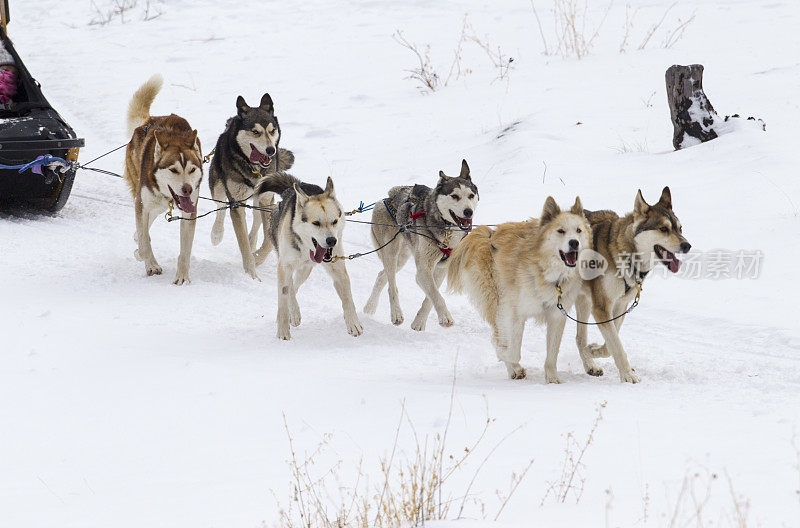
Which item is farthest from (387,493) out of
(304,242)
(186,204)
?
(186,204)

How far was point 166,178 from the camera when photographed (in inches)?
244

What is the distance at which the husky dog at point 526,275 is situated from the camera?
4.55 meters

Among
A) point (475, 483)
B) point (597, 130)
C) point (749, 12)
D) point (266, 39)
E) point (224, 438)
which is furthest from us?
point (266, 39)

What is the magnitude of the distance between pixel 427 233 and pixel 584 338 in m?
1.41

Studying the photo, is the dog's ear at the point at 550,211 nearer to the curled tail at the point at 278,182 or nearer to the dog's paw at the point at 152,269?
the curled tail at the point at 278,182

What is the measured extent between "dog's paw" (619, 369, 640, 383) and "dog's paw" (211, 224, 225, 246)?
12.6 feet

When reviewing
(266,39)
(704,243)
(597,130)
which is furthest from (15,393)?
(266,39)

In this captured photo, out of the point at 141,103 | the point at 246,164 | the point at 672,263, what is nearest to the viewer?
the point at 672,263

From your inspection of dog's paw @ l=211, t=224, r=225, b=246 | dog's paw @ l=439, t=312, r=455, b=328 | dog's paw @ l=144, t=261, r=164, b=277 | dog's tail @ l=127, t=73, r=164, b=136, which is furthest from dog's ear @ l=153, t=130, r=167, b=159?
dog's paw @ l=439, t=312, r=455, b=328

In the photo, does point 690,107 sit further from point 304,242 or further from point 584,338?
point 304,242

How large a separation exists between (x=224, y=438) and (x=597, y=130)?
698cm

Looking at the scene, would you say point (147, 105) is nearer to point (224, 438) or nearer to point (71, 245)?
point (71, 245)

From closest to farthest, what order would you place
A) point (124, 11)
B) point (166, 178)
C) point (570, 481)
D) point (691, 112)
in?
point (570, 481) < point (166, 178) < point (691, 112) < point (124, 11)

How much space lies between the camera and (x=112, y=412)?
4.04 meters
